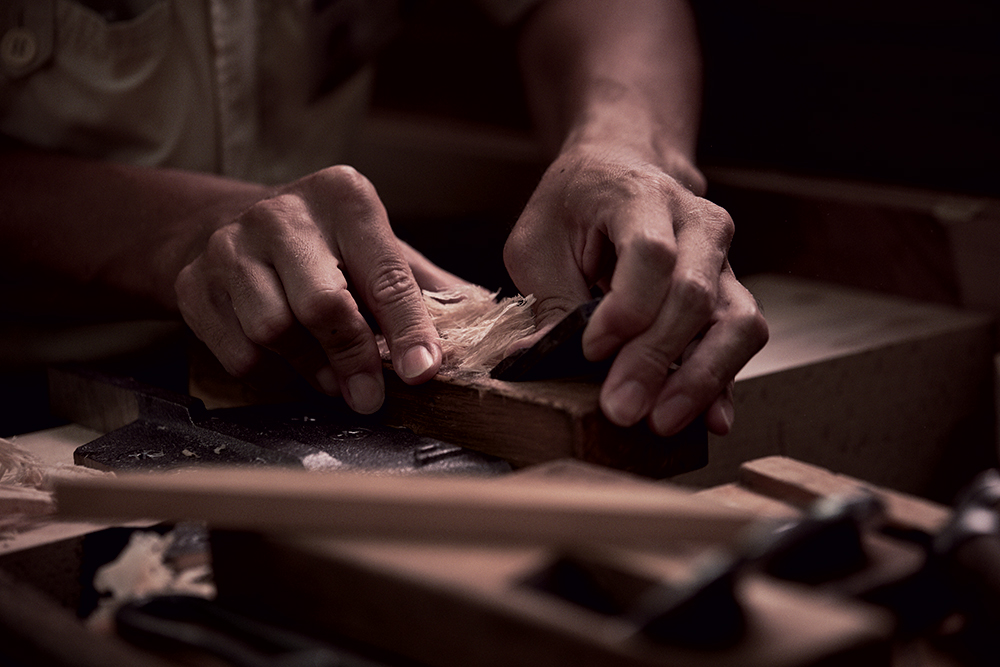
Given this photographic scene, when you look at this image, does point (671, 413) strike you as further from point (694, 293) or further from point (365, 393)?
point (365, 393)

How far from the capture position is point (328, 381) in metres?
1.36

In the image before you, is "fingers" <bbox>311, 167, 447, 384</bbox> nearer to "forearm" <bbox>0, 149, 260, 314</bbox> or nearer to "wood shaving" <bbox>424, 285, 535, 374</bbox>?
"wood shaving" <bbox>424, 285, 535, 374</bbox>

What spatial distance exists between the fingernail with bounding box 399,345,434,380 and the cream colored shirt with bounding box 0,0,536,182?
3.60ft

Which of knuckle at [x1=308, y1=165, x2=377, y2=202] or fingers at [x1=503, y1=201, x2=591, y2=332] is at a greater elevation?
knuckle at [x1=308, y1=165, x2=377, y2=202]

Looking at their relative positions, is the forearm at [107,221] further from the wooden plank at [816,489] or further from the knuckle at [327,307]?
the wooden plank at [816,489]

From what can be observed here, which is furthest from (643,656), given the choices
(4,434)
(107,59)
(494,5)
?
(494,5)

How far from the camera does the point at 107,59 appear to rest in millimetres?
1986

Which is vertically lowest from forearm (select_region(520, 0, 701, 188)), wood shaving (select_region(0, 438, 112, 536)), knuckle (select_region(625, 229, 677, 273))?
wood shaving (select_region(0, 438, 112, 536))

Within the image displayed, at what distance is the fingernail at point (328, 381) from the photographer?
53.2 inches

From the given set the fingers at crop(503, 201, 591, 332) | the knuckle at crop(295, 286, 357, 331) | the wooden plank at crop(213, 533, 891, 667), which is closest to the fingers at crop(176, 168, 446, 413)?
the knuckle at crop(295, 286, 357, 331)

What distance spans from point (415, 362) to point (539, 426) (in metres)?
0.21

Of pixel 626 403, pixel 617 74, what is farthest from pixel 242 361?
pixel 617 74

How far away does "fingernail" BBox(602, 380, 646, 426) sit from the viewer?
3.62ft

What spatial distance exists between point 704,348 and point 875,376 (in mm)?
763
